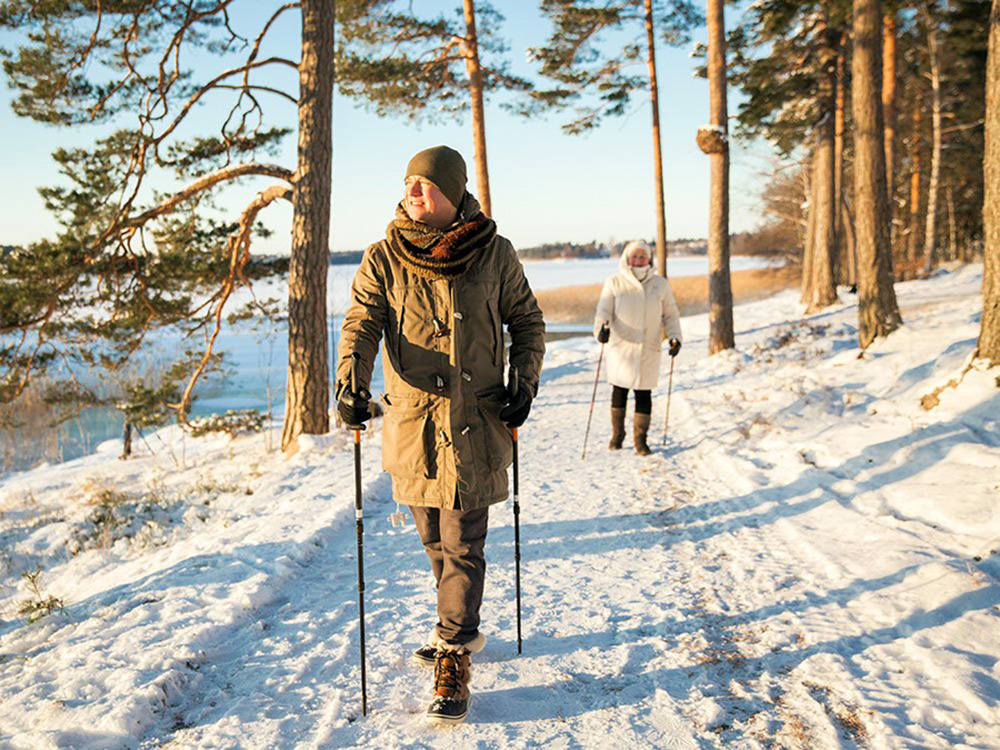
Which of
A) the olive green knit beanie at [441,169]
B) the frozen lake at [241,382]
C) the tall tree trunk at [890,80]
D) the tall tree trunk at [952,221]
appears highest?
the tall tree trunk at [890,80]

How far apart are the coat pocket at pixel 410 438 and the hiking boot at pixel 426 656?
0.89 meters

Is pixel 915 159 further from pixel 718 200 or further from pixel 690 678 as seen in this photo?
pixel 690 678

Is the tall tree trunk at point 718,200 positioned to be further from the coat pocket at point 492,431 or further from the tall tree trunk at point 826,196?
the coat pocket at point 492,431

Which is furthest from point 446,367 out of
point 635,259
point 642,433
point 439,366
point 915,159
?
point 915,159

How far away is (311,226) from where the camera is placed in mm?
8305

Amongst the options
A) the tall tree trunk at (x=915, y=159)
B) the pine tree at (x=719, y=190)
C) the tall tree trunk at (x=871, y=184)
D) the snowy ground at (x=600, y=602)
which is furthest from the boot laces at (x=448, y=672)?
the tall tree trunk at (x=915, y=159)

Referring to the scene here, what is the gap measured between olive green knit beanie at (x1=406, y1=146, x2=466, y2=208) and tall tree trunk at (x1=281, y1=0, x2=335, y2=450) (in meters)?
5.77

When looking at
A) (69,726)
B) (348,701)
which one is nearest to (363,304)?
(348,701)

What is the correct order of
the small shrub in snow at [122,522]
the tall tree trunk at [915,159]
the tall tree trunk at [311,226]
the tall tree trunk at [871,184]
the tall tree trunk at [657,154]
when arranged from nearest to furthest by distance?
the small shrub in snow at [122,522] < the tall tree trunk at [311,226] < the tall tree trunk at [871,184] < the tall tree trunk at [657,154] < the tall tree trunk at [915,159]

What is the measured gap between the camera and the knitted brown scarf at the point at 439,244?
2.79 meters

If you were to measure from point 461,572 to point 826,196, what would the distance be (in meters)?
19.1

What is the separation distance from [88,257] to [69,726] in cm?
792

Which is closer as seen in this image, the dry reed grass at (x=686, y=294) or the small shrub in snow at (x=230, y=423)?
the small shrub in snow at (x=230, y=423)

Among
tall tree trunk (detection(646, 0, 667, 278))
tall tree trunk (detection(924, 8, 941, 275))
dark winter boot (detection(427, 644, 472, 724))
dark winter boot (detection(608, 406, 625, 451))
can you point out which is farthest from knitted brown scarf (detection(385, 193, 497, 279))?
tall tree trunk (detection(924, 8, 941, 275))
